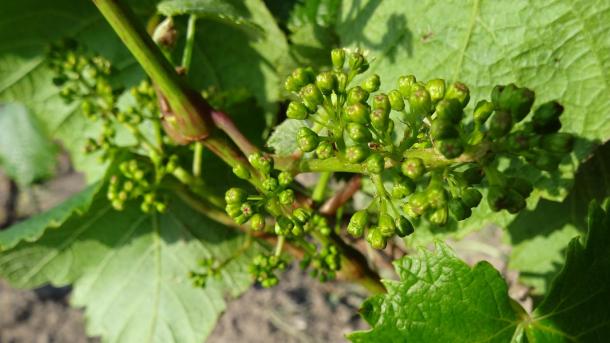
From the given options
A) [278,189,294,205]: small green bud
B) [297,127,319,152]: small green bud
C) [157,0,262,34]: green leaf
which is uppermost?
[157,0,262,34]: green leaf

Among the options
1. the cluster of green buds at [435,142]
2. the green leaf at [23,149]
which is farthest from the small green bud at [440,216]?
the green leaf at [23,149]

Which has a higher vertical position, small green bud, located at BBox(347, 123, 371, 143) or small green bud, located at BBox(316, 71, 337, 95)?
small green bud, located at BBox(316, 71, 337, 95)

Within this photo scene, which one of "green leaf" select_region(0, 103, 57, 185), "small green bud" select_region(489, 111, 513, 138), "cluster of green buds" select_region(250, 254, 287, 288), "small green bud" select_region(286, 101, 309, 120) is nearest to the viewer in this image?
"small green bud" select_region(489, 111, 513, 138)

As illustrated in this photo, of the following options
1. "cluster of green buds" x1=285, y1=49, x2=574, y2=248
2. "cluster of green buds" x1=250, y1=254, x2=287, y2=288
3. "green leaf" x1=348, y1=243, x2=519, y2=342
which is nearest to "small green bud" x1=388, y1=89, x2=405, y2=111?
"cluster of green buds" x1=285, y1=49, x2=574, y2=248

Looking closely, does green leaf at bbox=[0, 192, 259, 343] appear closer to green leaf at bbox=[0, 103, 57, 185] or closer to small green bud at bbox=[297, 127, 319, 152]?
green leaf at bbox=[0, 103, 57, 185]

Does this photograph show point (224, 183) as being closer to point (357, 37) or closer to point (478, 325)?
point (357, 37)

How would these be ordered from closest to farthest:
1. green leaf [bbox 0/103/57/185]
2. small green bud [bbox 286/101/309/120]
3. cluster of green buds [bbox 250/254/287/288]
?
small green bud [bbox 286/101/309/120] → cluster of green buds [bbox 250/254/287/288] → green leaf [bbox 0/103/57/185]

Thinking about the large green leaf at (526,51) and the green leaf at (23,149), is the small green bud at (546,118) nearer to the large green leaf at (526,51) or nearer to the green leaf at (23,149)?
the large green leaf at (526,51)

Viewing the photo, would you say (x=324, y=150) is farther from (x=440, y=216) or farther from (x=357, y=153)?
(x=440, y=216)
